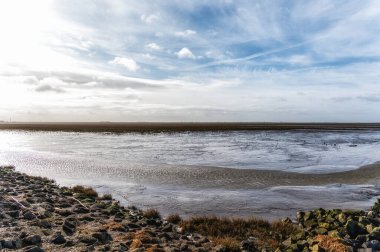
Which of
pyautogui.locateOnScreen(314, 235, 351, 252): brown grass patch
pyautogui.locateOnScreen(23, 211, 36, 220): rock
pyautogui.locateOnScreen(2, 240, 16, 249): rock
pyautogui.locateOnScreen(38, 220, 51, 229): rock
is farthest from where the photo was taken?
pyautogui.locateOnScreen(23, 211, 36, 220): rock

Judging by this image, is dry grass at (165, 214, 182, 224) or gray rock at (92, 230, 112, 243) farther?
dry grass at (165, 214, 182, 224)

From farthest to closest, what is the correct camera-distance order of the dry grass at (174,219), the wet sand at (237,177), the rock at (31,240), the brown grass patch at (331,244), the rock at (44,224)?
the wet sand at (237,177), the dry grass at (174,219), the rock at (44,224), the rock at (31,240), the brown grass patch at (331,244)

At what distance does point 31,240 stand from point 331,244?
8006 mm

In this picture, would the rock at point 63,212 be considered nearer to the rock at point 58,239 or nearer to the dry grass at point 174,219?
the rock at point 58,239

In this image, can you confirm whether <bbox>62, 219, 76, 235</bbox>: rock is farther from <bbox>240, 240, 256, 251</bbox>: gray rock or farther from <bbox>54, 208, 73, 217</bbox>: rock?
<bbox>240, 240, 256, 251</bbox>: gray rock

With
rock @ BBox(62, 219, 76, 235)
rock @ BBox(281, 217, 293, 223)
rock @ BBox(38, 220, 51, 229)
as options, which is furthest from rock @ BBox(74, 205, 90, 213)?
rock @ BBox(281, 217, 293, 223)

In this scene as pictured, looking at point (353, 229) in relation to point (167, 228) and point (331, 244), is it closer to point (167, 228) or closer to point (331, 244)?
point (331, 244)

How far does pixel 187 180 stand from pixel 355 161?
17.7 metres

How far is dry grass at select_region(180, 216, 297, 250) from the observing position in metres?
10.7

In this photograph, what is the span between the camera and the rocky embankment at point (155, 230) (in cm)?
894

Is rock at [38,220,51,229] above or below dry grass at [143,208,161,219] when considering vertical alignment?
above

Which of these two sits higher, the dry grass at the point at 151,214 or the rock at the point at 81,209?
the rock at the point at 81,209

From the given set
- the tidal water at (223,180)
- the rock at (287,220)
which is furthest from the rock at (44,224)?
the rock at (287,220)

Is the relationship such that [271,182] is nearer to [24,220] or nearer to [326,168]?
[326,168]
